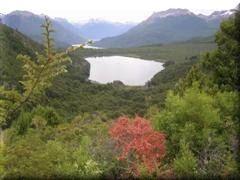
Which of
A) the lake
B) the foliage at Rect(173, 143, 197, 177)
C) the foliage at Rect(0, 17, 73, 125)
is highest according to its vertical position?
the foliage at Rect(0, 17, 73, 125)

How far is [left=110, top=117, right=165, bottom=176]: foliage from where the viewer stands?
46.1ft

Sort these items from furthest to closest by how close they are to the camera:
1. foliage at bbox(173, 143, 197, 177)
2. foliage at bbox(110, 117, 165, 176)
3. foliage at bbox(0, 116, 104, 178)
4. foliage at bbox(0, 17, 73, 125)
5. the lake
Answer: the lake, foliage at bbox(110, 117, 165, 176), foliage at bbox(173, 143, 197, 177), foliage at bbox(0, 116, 104, 178), foliage at bbox(0, 17, 73, 125)

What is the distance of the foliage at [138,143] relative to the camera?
14.0 meters

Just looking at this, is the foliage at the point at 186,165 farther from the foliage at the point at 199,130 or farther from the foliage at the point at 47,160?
the foliage at the point at 47,160

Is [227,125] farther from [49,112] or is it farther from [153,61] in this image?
[153,61]

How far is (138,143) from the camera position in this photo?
562 inches

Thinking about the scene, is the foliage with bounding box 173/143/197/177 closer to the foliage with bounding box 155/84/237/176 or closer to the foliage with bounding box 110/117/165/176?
the foliage with bounding box 155/84/237/176

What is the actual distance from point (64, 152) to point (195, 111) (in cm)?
457

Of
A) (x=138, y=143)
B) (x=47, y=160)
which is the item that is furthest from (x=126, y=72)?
(x=47, y=160)

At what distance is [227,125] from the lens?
1625 centimetres

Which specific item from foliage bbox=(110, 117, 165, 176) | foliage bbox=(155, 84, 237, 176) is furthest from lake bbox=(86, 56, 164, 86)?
foliage bbox=(110, 117, 165, 176)

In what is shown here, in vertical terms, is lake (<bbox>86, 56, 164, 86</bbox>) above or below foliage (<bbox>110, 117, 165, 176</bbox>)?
below

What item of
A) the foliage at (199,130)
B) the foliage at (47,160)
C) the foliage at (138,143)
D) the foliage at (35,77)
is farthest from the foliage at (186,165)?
the foliage at (35,77)

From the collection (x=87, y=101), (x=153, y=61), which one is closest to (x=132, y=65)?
(x=153, y=61)
